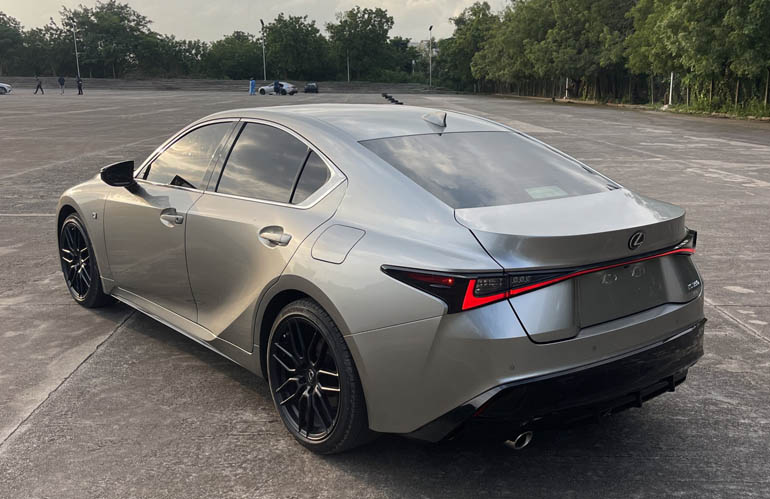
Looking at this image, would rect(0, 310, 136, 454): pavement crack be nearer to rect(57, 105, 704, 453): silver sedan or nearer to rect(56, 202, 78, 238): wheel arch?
rect(57, 105, 704, 453): silver sedan

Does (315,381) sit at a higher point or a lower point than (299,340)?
lower

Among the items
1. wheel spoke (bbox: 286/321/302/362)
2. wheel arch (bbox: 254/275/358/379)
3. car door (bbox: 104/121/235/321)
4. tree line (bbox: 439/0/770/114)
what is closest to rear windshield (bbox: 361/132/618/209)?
wheel arch (bbox: 254/275/358/379)

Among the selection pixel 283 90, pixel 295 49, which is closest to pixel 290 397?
pixel 283 90

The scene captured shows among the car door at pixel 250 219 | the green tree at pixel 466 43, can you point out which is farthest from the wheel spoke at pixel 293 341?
the green tree at pixel 466 43

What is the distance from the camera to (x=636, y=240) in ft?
9.57

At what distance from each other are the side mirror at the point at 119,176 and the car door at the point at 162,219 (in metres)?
0.06

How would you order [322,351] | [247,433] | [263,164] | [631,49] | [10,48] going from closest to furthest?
[322,351], [247,433], [263,164], [631,49], [10,48]

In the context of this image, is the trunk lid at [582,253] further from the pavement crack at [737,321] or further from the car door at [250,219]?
the pavement crack at [737,321]

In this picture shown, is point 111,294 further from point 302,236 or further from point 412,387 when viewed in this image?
point 412,387

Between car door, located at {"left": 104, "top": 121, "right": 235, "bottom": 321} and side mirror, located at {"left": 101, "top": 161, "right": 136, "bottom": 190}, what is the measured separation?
0.06 meters

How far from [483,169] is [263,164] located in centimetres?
113

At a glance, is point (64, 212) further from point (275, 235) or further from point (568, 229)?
point (568, 229)

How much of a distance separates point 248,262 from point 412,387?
3.76ft

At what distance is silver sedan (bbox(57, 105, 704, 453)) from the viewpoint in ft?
8.81
